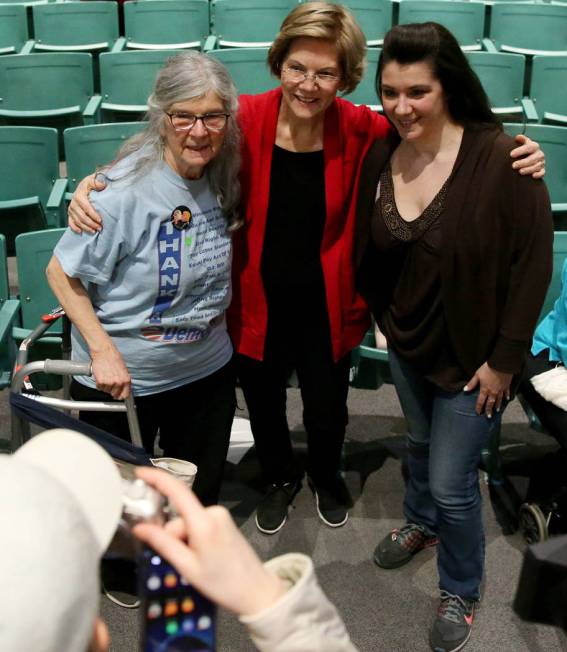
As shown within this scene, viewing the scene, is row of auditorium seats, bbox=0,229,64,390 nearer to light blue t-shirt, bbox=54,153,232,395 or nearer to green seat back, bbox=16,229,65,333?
green seat back, bbox=16,229,65,333

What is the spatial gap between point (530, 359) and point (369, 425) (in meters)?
0.88

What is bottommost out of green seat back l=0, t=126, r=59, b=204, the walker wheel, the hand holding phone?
the walker wheel

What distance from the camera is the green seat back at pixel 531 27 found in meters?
4.88

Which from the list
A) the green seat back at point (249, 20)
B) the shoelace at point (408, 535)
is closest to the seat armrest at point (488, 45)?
the green seat back at point (249, 20)

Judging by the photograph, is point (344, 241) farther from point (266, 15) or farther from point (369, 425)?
point (266, 15)

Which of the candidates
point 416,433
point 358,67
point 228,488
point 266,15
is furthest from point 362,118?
point 266,15

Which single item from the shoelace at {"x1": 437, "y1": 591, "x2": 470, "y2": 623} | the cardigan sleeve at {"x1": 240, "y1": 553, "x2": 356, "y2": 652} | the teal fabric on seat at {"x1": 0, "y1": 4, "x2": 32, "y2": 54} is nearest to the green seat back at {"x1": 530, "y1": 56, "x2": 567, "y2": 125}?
the shoelace at {"x1": 437, "y1": 591, "x2": 470, "y2": 623}

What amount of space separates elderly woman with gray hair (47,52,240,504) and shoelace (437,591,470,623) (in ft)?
3.17

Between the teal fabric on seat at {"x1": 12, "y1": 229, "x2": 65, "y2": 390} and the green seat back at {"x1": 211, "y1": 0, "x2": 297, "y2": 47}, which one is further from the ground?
the green seat back at {"x1": 211, "y1": 0, "x2": 297, "y2": 47}

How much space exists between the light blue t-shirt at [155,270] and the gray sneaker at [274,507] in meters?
0.78

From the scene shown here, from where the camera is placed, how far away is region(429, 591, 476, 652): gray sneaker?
90.9 inches

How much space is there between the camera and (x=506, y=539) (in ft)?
8.76

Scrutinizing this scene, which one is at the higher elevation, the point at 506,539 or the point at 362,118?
the point at 362,118

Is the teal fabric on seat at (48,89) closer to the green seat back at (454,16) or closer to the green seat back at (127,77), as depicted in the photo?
the green seat back at (127,77)
